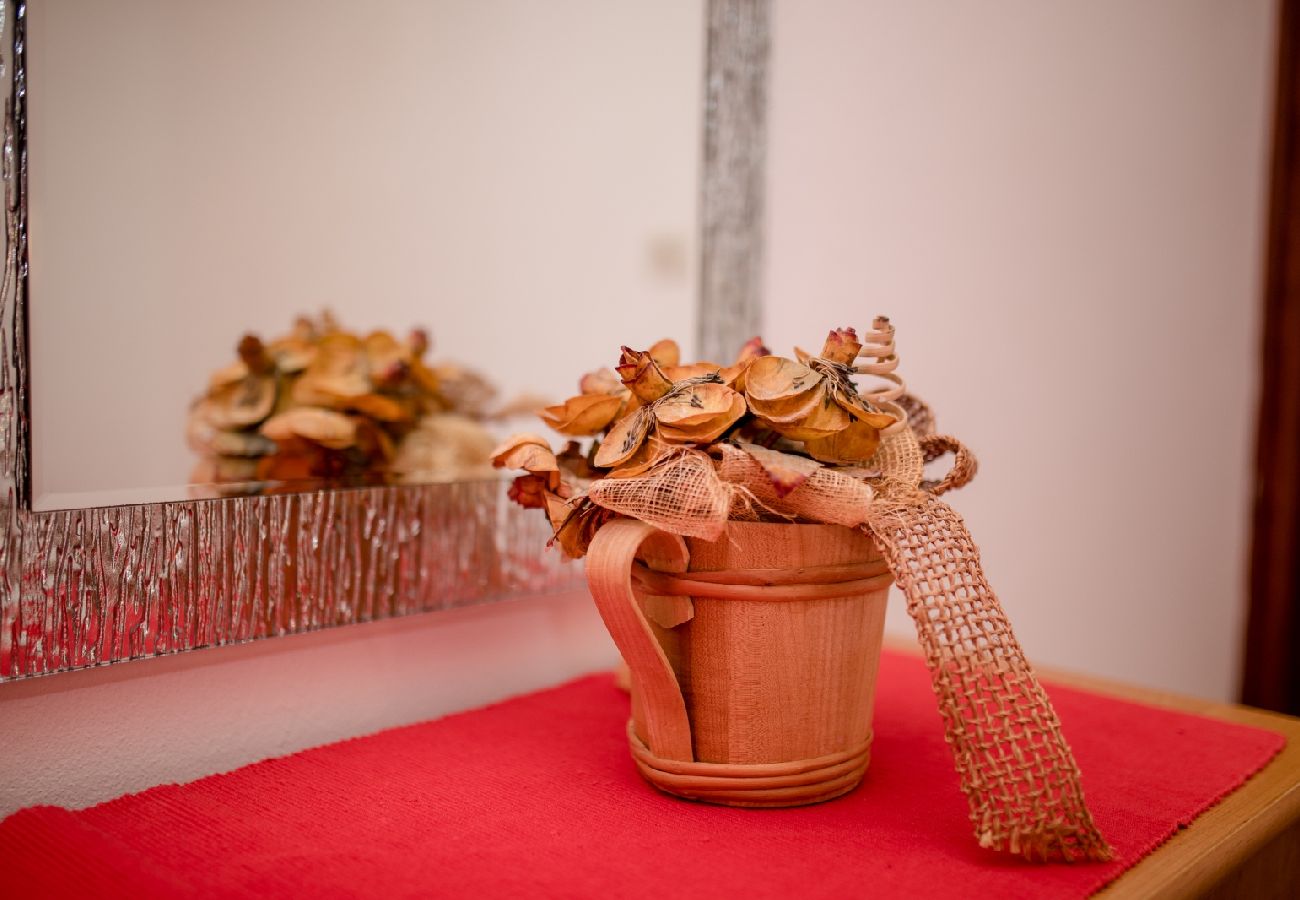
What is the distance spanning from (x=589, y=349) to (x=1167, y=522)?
113cm

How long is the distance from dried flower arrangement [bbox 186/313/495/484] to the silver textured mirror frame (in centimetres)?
3

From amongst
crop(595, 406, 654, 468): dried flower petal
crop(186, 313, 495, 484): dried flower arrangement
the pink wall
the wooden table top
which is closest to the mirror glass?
crop(186, 313, 495, 484): dried flower arrangement

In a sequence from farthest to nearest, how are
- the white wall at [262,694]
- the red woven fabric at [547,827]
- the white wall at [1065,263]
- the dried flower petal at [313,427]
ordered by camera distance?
the white wall at [1065,263]
the dried flower petal at [313,427]
the white wall at [262,694]
the red woven fabric at [547,827]

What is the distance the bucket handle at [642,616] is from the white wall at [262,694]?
0.23m

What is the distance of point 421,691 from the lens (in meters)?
0.72

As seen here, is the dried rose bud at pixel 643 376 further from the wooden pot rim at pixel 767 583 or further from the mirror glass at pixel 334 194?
the mirror glass at pixel 334 194

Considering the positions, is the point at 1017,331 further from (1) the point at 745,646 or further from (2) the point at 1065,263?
(1) the point at 745,646

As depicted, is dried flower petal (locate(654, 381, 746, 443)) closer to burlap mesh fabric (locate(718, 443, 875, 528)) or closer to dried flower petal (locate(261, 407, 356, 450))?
burlap mesh fabric (locate(718, 443, 875, 528))

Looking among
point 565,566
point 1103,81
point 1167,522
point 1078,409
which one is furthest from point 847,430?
point 1167,522

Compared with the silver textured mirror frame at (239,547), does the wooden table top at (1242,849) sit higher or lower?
lower

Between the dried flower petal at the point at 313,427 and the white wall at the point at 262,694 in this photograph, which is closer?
the white wall at the point at 262,694

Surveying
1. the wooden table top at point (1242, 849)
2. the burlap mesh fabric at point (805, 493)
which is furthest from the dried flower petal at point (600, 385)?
the wooden table top at point (1242, 849)

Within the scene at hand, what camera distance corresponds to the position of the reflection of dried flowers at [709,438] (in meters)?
0.50

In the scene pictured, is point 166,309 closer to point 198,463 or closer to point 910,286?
point 198,463
